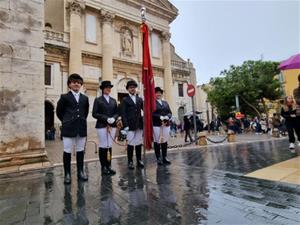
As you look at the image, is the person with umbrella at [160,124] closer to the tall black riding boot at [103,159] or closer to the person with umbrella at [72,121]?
the tall black riding boot at [103,159]

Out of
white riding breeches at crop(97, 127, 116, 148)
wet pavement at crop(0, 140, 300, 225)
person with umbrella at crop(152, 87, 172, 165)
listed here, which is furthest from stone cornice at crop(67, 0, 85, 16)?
wet pavement at crop(0, 140, 300, 225)

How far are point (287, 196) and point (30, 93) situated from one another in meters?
5.59

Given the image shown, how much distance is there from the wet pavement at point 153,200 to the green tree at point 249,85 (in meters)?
28.7

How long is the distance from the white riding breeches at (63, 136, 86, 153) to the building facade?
58.1 feet

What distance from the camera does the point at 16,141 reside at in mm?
5816

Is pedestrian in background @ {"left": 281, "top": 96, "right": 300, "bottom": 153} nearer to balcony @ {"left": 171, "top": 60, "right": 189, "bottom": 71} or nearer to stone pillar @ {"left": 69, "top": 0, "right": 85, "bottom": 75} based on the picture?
stone pillar @ {"left": 69, "top": 0, "right": 85, "bottom": 75}

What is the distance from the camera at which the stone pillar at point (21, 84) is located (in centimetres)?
573

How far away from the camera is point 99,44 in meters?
25.3

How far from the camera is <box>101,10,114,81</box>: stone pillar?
24.6 m

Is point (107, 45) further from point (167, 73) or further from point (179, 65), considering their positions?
point (179, 65)

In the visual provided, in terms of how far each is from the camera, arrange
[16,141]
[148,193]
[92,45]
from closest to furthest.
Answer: [148,193] < [16,141] < [92,45]

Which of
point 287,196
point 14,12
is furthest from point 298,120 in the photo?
point 14,12

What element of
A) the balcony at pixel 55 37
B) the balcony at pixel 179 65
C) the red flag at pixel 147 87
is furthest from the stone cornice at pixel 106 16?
the red flag at pixel 147 87

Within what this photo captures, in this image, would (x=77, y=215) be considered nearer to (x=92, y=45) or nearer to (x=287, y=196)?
(x=287, y=196)
